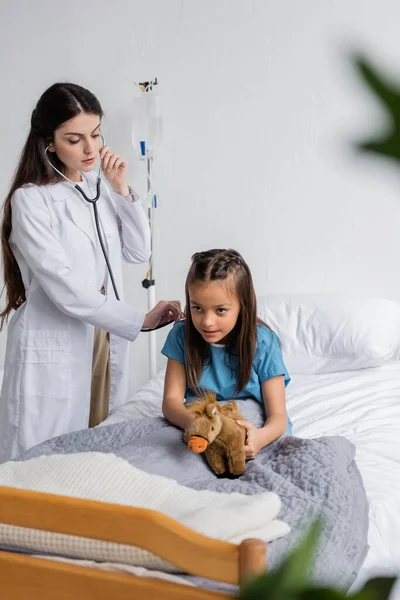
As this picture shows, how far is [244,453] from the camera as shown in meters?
1.70

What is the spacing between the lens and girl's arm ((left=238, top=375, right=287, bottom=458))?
1.74 meters

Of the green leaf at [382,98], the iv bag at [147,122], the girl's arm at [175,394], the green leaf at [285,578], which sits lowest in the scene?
the girl's arm at [175,394]

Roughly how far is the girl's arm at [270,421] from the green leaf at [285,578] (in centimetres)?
158

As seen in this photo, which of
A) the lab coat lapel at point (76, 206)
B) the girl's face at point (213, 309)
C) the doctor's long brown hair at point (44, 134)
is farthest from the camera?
the lab coat lapel at point (76, 206)

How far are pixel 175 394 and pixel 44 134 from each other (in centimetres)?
79

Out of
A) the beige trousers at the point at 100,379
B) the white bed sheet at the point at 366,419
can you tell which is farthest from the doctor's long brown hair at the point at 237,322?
the beige trousers at the point at 100,379

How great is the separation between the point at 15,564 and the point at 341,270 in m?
2.20

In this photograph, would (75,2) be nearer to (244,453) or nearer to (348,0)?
(348,0)

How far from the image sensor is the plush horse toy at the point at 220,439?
5.49 feet

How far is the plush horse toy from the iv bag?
1656 mm

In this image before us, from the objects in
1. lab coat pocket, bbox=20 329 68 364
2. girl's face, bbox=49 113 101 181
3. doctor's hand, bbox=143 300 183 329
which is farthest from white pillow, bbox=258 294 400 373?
girl's face, bbox=49 113 101 181

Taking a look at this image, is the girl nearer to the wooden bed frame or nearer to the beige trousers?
the beige trousers

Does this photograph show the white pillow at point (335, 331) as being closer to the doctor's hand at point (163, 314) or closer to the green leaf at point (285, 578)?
the doctor's hand at point (163, 314)

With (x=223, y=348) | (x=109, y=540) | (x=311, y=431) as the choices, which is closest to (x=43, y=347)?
(x=223, y=348)
